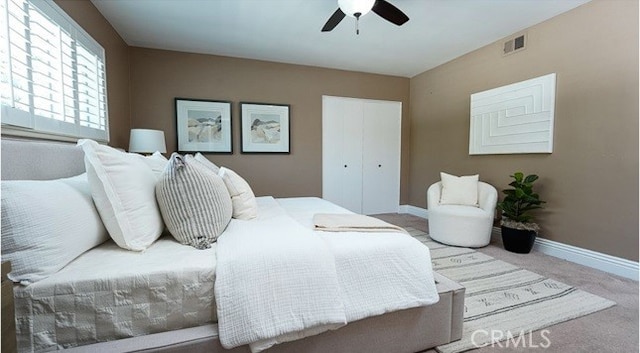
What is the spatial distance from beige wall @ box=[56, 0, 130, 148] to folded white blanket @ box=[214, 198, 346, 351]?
241 cm

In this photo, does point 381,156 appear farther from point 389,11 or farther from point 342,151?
point 389,11

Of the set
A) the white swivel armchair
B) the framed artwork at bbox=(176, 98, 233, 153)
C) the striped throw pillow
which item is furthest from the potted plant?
the framed artwork at bbox=(176, 98, 233, 153)

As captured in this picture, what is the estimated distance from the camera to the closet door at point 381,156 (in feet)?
15.2

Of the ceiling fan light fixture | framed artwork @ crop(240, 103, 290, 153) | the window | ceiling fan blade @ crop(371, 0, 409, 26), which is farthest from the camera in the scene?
framed artwork @ crop(240, 103, 290, 153)

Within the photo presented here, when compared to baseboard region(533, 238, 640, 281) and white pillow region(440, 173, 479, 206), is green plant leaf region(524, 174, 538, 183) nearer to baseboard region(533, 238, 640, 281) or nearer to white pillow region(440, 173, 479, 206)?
white pillow region(440, 173, 479, 206)

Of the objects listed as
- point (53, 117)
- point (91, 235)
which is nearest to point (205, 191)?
point (91, 235)

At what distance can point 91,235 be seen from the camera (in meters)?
1.11

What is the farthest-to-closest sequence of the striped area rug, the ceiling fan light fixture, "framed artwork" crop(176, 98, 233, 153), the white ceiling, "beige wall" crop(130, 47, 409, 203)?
"framed artwork" crop(176, 98, 233, 153), "beige wall" crop(130, 47, 409, 203), the white ceiling, the ceiling fan light fixture, the striped area rug

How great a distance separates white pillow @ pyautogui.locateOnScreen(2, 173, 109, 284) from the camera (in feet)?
2.84

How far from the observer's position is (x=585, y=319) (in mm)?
1663

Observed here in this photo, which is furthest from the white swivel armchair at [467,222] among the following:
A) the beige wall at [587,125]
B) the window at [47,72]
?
the window at [47,72]

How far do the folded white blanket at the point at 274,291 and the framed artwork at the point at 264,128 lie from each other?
9.61 feet

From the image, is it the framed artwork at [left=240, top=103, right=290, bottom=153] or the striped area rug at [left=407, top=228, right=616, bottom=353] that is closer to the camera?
the striped area rug at [left=407, top=228, right=616, bottom=353]

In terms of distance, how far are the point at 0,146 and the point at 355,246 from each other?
1.53 meters
